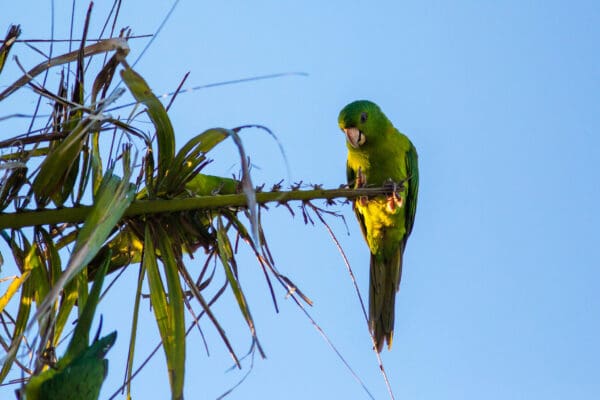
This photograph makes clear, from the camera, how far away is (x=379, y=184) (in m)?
6.29

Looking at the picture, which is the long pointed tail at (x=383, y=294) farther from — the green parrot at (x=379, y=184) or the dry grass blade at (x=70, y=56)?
the dry grass blade at (x=70, y=56)

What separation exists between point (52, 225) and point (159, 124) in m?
0.45

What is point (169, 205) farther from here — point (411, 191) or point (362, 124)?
point (411, 191)

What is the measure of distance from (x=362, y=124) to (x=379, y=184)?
1.53 feet

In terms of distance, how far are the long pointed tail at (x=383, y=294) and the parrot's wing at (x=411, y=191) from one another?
0.71 ft

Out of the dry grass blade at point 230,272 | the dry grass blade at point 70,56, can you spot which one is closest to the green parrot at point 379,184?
the dry grass blade at point 230,272

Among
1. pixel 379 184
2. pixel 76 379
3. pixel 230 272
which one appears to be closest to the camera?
pixel 76 379

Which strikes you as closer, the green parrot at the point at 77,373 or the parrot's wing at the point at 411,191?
the green parrot at the point at 77,373

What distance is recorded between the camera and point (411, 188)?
6.69 meters

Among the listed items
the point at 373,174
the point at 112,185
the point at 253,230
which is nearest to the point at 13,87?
the point at 112,185

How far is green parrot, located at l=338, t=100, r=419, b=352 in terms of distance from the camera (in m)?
6.36

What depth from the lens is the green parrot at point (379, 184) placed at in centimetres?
636

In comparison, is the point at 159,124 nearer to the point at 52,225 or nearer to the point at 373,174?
the point at 52,225

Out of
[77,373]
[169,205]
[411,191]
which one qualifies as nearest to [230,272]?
[169,205]
